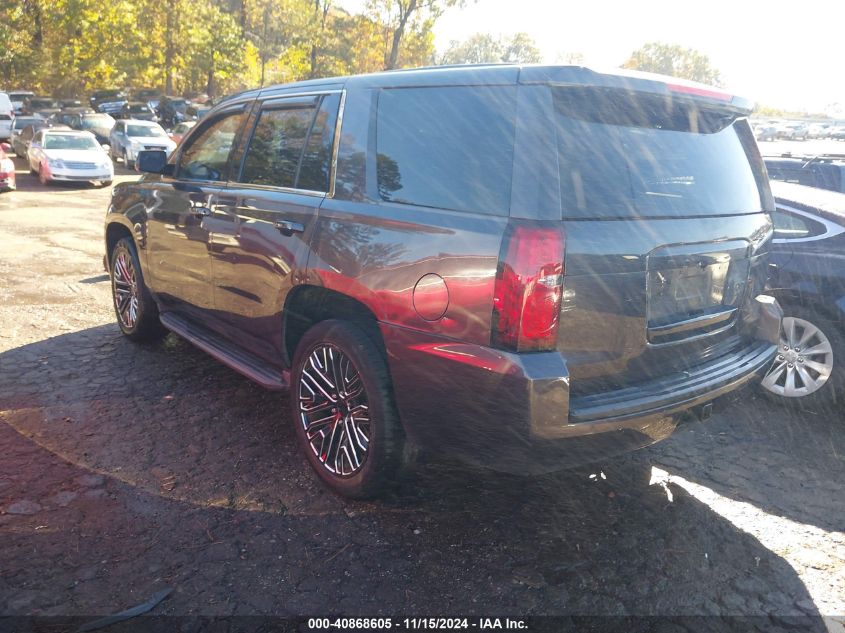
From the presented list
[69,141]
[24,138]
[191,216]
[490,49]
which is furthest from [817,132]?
[191,216]

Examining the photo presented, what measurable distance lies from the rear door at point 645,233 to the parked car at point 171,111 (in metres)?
43.6

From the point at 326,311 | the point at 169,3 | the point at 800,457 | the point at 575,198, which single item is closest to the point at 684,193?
the point at 575,198

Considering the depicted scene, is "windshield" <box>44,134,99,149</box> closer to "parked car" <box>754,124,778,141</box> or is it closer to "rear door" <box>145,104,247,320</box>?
"rear door" <box>145,104,247,320</box>

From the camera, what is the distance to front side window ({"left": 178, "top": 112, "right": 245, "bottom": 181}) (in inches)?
178

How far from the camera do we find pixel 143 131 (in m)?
24.4

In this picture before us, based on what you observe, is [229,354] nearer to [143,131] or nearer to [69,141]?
[69,141]

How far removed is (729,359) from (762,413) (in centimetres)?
184

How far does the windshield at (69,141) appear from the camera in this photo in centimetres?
1903

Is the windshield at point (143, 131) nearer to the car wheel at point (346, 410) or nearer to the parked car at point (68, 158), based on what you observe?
the parked car at point (68, 158)

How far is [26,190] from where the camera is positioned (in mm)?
17500

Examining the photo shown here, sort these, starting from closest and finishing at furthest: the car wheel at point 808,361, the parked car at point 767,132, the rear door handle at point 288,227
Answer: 1. the rear door handle at point 288,227
2. the car wheel at point 808,361
3. the parked car at point 767,132

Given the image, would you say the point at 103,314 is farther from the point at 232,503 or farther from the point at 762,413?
the point at 762,413

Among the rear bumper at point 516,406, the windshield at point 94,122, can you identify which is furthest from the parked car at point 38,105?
the rear bumper at point 516,406

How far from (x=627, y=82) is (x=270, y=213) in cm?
199
